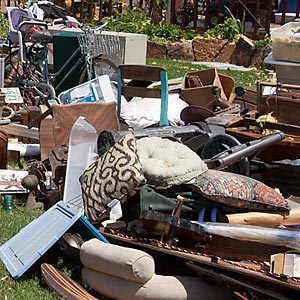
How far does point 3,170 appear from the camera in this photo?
5938 mm

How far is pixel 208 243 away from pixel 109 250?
1.80 feet

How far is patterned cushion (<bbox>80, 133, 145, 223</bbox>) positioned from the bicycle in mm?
3620

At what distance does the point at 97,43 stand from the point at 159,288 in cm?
557

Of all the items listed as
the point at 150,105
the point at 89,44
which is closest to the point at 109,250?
the point at 150,105

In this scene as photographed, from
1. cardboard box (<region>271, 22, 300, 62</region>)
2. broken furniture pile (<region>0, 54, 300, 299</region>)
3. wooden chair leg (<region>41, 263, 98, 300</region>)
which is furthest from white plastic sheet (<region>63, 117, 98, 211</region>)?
cardboard box (<region>271, 22, 300, 62</region>)

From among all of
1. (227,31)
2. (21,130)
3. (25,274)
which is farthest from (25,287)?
(227,31)

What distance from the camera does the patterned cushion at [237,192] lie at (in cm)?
408

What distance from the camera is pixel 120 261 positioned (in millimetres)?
3668

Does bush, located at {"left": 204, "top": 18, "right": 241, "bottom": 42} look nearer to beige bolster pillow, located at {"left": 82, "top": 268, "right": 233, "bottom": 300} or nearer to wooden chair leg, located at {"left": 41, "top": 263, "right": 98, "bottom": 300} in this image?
wooden chair leg, located at {"left": 41, "top": 263, "right": 98, "bottom": 300}

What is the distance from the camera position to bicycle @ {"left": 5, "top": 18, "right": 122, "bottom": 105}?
8422 mm

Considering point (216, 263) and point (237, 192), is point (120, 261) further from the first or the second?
point (237, 192)

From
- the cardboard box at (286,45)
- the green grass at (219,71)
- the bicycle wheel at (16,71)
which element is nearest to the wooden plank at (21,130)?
the bicycle wheel at (16,71)

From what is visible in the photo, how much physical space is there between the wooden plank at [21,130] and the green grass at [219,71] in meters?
4.52

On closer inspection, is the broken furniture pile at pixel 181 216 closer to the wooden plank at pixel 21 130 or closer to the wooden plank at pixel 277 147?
the wooden plank at pixel 277 147
